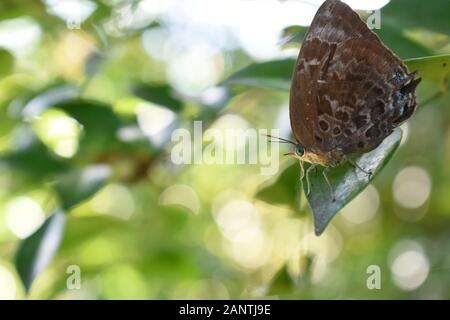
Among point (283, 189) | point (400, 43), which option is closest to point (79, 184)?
point (283, 189)

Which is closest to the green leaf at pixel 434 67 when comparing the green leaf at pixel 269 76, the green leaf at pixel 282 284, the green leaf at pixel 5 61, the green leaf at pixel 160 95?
the green leaf at pixel 269 76

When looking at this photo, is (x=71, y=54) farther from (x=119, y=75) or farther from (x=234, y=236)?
(x=234, y=236)

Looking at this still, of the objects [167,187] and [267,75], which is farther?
[167,187]

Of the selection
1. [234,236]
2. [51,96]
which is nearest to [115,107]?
[51,96]

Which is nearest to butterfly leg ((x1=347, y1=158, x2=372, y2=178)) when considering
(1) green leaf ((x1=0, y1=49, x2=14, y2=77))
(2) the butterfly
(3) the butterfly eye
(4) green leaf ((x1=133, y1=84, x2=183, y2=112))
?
(2) the butterfly

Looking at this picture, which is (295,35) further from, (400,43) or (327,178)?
(327,178)

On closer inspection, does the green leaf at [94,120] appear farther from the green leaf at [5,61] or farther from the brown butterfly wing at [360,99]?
the brown butterfly wing at [360,99]

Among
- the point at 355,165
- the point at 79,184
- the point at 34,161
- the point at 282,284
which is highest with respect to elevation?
the point at 34,161
